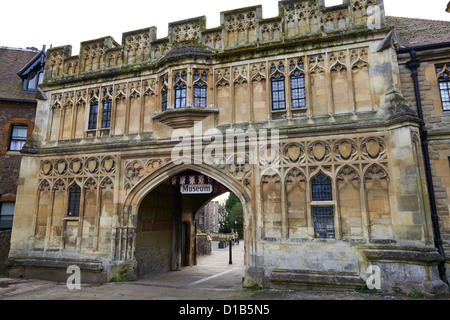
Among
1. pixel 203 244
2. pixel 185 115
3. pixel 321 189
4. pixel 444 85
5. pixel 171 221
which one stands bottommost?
pixel 203 244

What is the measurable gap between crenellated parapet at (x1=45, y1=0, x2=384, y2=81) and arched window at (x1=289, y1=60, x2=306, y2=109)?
105cm

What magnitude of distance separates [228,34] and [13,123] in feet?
40.9

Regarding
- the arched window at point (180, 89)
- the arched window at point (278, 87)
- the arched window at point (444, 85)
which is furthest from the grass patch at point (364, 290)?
the arched window at point (180, 89)

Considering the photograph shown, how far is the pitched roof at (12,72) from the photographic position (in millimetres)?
16252

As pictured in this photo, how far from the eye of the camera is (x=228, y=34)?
1160 centimetres

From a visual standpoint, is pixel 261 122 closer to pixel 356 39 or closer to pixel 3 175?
pixel 356 39

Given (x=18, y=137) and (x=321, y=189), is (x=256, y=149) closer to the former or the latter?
(x=321, y=189)

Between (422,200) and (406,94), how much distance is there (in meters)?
3.68

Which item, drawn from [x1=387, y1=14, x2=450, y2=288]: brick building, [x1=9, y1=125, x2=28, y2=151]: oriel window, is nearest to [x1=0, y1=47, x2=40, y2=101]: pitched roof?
[x1=9, y1=125, x2=28, y2=151]: oriel window

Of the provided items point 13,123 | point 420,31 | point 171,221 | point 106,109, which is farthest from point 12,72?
point 420,31

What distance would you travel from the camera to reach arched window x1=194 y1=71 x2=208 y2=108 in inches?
445

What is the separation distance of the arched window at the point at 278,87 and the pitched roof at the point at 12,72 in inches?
514

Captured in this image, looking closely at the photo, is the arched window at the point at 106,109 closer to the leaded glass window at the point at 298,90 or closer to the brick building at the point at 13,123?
the brick building at the point at 13,123

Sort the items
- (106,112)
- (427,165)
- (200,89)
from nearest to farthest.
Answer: (427,165) < (200,89) < (106,112)
